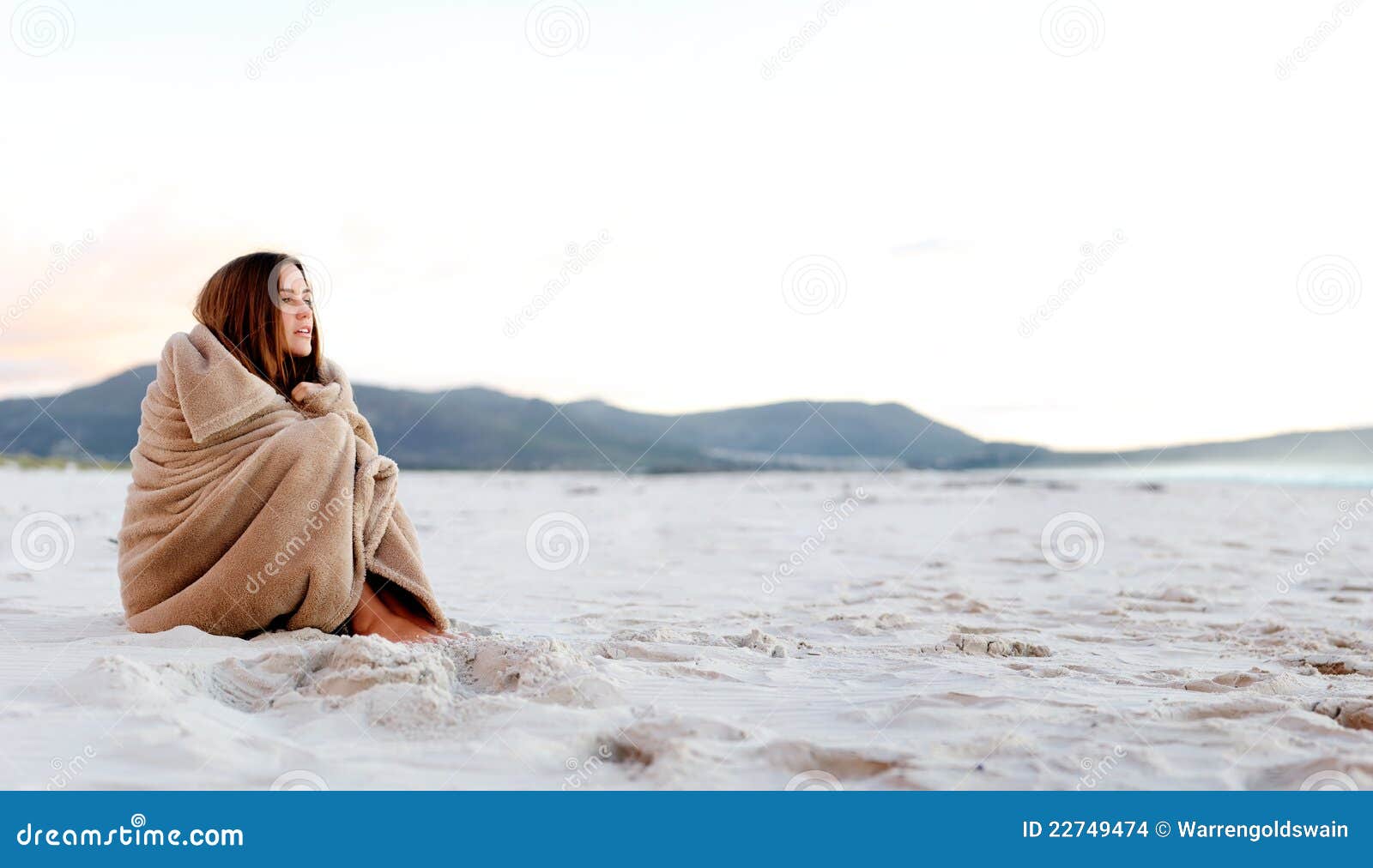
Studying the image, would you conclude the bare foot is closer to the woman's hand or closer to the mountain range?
the woman's hand

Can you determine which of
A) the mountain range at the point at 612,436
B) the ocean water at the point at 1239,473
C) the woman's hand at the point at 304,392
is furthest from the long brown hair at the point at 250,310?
the mountain range at the point at 612,436

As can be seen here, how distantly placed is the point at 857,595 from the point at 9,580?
204 inches

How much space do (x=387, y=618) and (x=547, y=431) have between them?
88070 mm

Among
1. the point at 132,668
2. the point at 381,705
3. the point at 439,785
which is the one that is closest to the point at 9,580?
the point at 132,668

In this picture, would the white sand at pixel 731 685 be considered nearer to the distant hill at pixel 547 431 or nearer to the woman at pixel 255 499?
the woman at pixel 255 499

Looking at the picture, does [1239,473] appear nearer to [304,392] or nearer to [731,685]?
[731,685]

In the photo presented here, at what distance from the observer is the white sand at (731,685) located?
8.50 ft

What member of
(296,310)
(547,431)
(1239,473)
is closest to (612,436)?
(547,431)

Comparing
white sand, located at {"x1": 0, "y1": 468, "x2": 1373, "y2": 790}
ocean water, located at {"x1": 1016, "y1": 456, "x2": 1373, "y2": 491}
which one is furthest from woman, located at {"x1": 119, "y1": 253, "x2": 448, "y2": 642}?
ocean water, located at {"x1": 1016, "y1": 456, "x2": 1373, "y2": 491}

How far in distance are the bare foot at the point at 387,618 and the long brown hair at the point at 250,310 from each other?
1.02m

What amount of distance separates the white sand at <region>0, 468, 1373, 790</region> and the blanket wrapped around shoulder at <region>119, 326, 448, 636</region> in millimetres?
196

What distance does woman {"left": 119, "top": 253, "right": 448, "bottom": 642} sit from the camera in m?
4.11

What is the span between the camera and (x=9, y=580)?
6.18m
